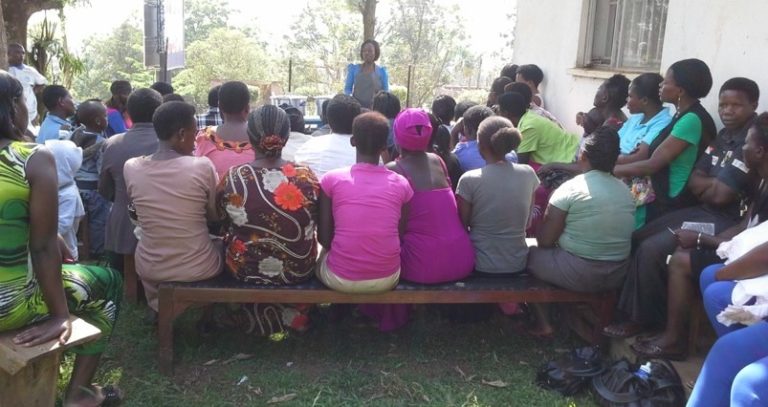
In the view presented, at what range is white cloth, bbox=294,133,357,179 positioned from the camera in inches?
173

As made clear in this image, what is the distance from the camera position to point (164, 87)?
6574 mm

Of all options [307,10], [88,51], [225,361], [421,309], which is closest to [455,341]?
[421,309]

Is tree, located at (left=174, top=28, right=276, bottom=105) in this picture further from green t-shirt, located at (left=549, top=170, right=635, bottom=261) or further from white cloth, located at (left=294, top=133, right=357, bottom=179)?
green t-shirt, located at (left=549, top=170, right=635, bottom=261)

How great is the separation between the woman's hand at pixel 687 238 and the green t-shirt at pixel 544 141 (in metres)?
2.01

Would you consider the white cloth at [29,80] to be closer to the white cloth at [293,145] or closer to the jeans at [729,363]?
the white cloth at [293,145]

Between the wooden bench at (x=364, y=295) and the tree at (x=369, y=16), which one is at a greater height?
the tree at (x=369, y=16)

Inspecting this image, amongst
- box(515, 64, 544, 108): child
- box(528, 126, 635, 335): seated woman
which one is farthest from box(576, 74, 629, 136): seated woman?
box(515, 64, 544, 108): child

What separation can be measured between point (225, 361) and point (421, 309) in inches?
53.1

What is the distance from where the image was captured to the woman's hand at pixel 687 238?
339 cm

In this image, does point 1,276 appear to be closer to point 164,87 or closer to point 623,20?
point 164,87

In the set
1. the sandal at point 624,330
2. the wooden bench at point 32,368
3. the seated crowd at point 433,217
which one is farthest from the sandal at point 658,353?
the wooden bench at point 32,368

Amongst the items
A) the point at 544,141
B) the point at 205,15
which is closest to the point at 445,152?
the point at 544,141

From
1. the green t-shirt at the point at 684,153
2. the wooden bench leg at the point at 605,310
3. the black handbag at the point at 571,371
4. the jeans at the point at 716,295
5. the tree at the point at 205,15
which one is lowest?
the black handbag at the point at 571,371

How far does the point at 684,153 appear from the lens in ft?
13.0
